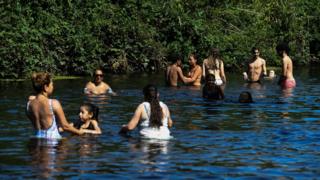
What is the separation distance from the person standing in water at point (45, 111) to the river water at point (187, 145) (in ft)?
0.76

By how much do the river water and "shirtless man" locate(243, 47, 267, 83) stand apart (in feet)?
16.3

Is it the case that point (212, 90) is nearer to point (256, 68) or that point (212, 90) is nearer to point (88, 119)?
point (256, 68)

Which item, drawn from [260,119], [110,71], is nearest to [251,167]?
[260,119]

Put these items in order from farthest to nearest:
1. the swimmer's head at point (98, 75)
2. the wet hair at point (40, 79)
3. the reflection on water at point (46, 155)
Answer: the swimmer's head at point (98, 75) < the wet hair at point (40, 79) < the reflection on water at point (46, 155)

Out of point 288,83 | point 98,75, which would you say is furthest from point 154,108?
point 288,83

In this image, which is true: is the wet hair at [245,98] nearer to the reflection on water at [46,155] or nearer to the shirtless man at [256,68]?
the shirtless man at [256,68]

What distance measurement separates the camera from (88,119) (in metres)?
15.4

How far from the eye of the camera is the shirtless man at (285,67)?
25955 mm

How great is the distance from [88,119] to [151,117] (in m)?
1.54

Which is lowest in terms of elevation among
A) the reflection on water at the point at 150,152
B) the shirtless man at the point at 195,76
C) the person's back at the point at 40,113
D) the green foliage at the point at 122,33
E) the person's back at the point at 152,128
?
the reflection on water at the point at 150,152

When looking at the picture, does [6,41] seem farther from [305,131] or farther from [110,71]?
[305,131]

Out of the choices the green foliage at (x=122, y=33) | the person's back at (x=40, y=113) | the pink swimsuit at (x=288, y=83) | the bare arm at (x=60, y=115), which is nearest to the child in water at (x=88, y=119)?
the bare arm at (x=60, y=115)

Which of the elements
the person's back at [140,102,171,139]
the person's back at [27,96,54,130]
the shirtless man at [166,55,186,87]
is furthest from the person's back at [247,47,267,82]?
the person's back at [27,96,54,130]

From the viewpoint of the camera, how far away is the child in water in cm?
1531
